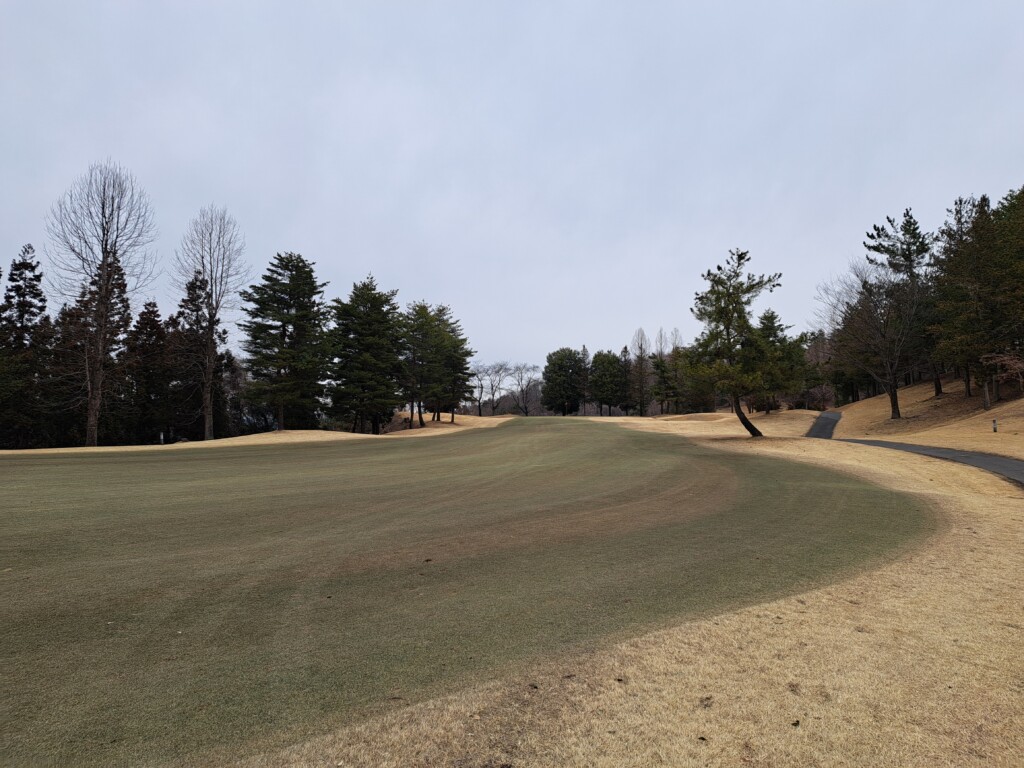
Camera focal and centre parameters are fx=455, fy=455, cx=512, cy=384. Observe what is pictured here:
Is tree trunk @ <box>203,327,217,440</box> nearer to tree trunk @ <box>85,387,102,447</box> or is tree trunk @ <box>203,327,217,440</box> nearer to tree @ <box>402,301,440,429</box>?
tree trunk @ <box>85,387,102,447</box>

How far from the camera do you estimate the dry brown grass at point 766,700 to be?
2.22 meters

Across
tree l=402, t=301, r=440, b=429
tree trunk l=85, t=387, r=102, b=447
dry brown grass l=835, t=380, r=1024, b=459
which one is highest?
tree l=402, t=301, r=440, b=429

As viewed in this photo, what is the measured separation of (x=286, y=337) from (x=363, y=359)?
5.61 metres

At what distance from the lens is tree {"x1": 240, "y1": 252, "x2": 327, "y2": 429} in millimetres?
30188

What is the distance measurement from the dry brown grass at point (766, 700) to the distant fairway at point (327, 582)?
0.90 feet

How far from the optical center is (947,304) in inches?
1085

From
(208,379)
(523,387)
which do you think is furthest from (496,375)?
(208,379)

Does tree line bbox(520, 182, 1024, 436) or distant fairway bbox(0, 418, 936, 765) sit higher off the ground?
tree line bbox(520, 182, 1024, 436)

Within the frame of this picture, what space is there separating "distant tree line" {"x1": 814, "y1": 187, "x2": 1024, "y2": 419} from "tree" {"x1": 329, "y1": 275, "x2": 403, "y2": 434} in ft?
113

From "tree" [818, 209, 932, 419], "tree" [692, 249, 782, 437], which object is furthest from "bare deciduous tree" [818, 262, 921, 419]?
"tree" [692, 249, 782, 437]

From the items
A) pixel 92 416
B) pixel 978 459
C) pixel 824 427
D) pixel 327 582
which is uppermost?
pixel 92 416

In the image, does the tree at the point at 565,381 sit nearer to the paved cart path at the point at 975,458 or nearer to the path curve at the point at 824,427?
the path curve at the point at 824,427

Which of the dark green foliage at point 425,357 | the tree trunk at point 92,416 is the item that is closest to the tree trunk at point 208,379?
the tree trunk at point 92,416

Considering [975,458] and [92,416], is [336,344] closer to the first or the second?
[92,416]
